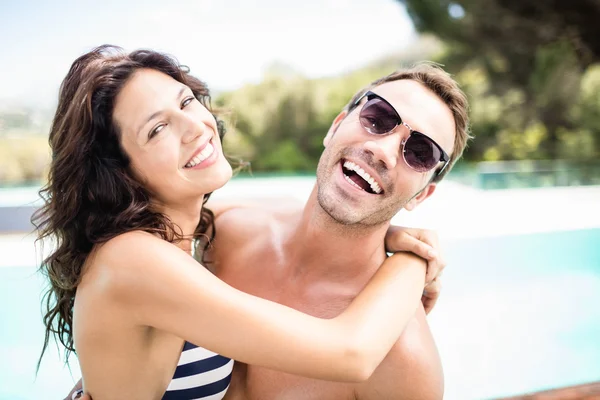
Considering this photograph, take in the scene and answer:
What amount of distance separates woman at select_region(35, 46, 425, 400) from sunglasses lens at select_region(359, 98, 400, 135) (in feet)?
1.63

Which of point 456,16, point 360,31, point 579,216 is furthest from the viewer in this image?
point 360,31

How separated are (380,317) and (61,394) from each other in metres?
3.66

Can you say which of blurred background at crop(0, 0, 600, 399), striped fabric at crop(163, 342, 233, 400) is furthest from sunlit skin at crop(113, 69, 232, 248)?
blurred background at crop(0, 0, 600, 399)

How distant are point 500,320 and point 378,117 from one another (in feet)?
13.4

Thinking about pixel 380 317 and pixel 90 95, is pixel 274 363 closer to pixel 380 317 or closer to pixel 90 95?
pixel 380 317

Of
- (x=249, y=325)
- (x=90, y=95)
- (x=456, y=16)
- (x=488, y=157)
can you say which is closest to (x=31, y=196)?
(x=90, y=95)

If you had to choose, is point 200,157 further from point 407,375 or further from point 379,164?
point 407,375

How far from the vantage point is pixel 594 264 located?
6.00m

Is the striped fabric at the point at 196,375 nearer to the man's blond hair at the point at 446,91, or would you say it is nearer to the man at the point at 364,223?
the man at the point at 364,223

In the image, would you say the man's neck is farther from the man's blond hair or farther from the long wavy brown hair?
the long wavy brown hair

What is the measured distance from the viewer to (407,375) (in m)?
1.72

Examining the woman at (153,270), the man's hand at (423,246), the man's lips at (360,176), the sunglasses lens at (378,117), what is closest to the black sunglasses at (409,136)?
the sunglasses lens at (378,117)

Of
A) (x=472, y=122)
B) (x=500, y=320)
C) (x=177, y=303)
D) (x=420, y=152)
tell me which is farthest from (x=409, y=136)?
(x=472, y=122)

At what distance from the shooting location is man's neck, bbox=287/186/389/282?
197 centimetres
